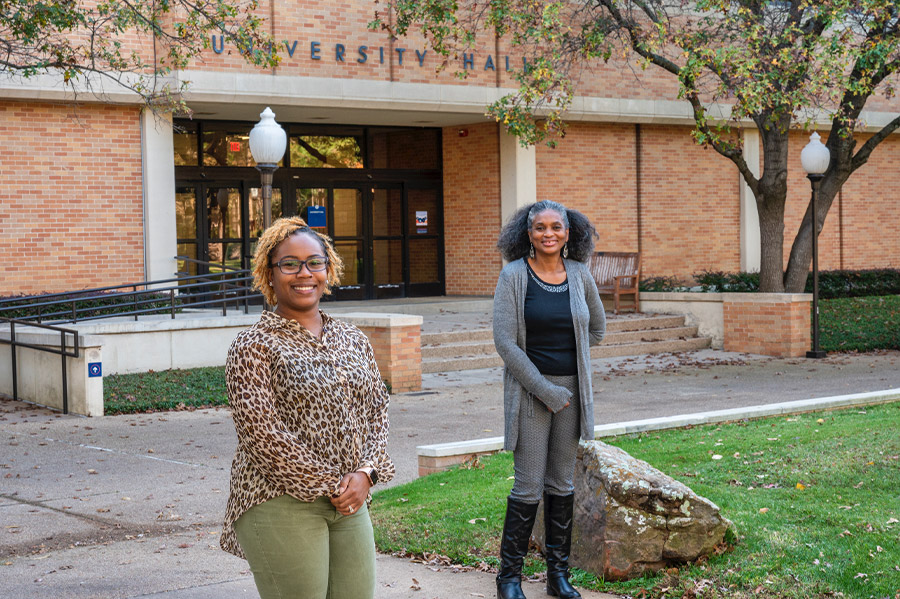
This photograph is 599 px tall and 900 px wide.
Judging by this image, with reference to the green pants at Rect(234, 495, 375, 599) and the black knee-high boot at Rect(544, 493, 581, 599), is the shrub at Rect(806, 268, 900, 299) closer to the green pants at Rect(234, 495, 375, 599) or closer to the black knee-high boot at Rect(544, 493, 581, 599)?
the black knee-high boot at Rect(544, 493, 581, 599)

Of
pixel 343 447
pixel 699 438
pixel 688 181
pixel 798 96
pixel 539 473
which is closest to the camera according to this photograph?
pixel 343 447


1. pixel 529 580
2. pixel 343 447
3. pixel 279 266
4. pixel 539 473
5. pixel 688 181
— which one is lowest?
pixel 529 580

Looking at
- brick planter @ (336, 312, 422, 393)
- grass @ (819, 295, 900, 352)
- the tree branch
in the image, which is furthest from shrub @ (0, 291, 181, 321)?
the tree branch

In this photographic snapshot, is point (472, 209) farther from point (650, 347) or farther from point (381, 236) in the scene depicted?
point (650, 347)

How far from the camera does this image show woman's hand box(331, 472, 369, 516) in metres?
3.54

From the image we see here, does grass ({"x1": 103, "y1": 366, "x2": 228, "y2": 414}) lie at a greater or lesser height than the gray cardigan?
lesser

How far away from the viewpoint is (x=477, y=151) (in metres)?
23.4

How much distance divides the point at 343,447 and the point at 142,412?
961 centimetres

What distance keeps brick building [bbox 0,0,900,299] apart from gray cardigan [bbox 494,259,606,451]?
40.3ft

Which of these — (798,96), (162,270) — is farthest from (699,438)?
(162,270)

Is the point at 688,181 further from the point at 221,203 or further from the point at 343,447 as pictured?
the point at 343,447

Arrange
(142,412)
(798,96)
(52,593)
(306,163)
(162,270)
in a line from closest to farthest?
(52,593), (142,412), (798,96), (162,270), (306,163)

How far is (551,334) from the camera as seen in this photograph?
17.4 ft

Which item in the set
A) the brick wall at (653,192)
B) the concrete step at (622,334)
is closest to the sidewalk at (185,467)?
the concrete step at (622,334)
